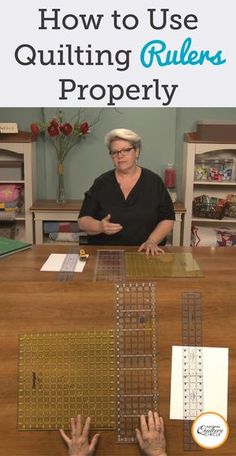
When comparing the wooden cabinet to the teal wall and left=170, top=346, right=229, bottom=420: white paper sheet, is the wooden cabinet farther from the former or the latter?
left=170, top=346, right=229, bottom=420: white paper sheet

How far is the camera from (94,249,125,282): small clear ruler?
1.50 meters

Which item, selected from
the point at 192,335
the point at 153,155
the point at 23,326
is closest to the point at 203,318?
the point at 192,335

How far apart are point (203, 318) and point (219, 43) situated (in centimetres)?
83

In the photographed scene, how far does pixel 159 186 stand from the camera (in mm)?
2299

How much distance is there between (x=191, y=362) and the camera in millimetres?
1355

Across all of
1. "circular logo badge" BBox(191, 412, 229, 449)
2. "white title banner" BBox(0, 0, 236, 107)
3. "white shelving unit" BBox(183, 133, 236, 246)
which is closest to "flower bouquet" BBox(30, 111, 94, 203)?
"white shelving unit" BBox(183, 133, 236, 246)

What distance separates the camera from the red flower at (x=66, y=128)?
3488 millimetres

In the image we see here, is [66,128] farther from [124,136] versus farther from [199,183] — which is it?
[124,136]

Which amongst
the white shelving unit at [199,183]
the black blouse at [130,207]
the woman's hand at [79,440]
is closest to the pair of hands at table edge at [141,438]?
Result: the woman's hand at [79,440]

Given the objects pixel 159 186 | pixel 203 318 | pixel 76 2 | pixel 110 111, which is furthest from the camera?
pixel 110 111

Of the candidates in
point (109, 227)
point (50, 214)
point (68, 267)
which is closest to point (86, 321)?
point (68, 267)

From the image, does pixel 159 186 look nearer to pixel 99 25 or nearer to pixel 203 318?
pixel 203 318

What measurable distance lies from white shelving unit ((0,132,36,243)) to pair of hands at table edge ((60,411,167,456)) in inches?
97.3

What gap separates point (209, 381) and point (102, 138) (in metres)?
2.72
